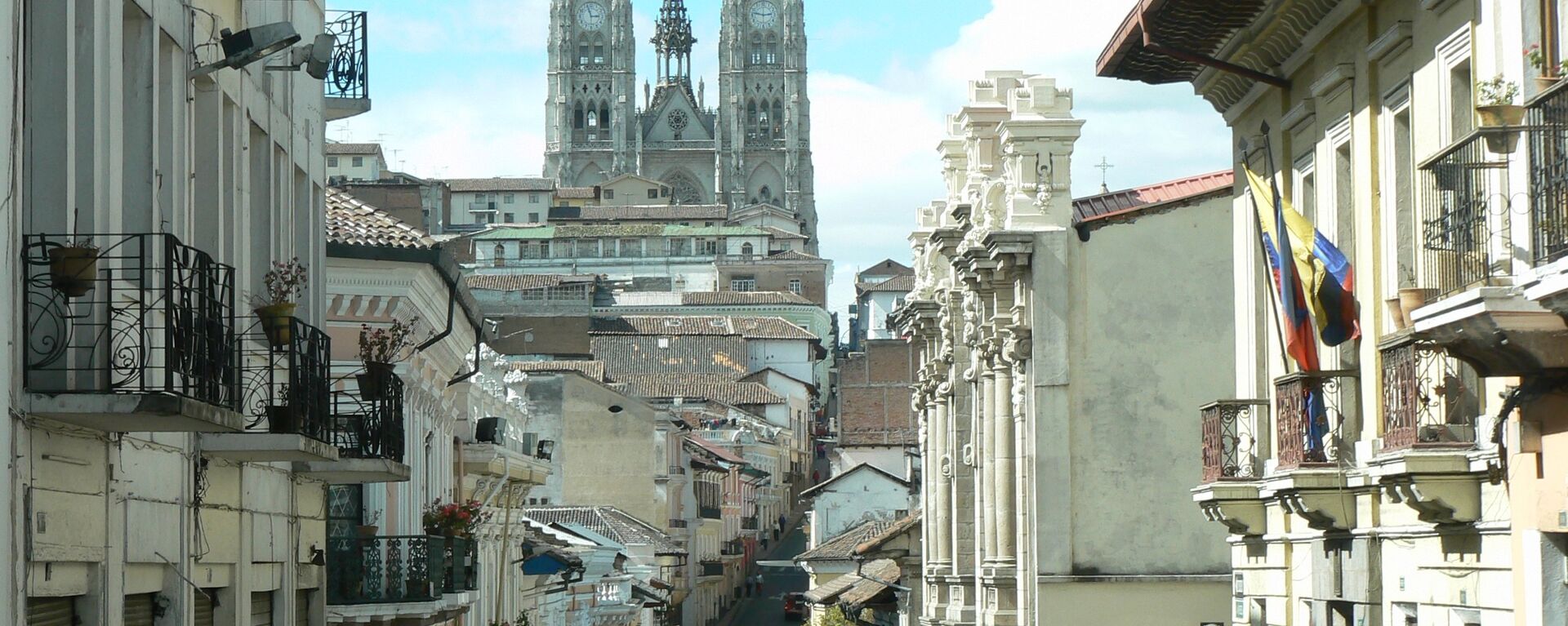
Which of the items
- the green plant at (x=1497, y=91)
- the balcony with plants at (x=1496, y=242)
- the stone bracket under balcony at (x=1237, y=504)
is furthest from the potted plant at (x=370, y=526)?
the green plant at (x=1497, y=91)

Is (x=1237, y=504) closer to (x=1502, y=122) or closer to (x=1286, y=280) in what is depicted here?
(x=1286, y=280)

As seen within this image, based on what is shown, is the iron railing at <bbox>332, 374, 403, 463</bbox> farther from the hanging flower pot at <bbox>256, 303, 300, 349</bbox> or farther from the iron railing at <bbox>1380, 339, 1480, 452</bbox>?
the iron railing at <bbox>1380, 339, 1480, 452</bbox>

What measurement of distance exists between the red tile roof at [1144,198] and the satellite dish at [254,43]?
16.9 metres

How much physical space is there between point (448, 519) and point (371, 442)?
12.1 metres

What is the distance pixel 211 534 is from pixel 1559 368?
1051cm

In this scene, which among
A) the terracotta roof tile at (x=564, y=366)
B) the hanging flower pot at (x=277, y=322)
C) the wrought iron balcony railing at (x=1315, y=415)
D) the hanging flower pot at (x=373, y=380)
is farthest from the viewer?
the terracotta roof tile at (x=564, y=366)

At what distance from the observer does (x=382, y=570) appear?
2994cm

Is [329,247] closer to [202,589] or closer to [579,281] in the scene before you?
[202,589]

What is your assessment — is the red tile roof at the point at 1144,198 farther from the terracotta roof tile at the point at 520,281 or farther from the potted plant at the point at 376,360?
the terracotta roof tile at the point at 520,281

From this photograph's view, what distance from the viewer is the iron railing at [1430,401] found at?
1507 centimetres

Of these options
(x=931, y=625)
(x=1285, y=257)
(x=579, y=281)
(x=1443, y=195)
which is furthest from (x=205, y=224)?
(x=579, y=281)

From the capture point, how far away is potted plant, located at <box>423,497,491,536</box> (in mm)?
34781

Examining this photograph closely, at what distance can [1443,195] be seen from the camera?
46.2 ft

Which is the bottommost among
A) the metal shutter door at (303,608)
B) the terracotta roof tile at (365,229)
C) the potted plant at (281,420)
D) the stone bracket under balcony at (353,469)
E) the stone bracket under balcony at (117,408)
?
the metal shutter door at (303,608)
